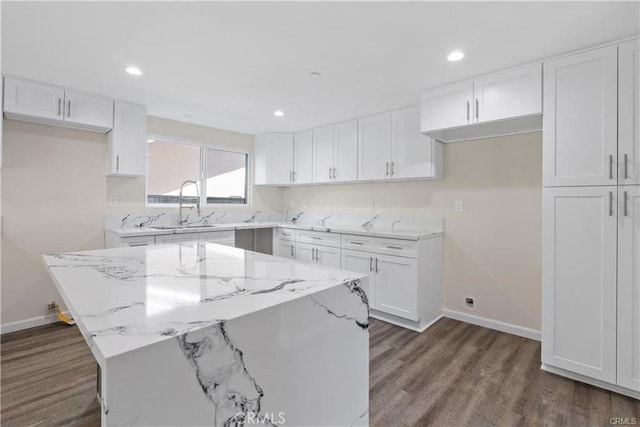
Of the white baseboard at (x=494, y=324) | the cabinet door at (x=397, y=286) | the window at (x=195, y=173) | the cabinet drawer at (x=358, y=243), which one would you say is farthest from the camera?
the window at (x=195, y=173)

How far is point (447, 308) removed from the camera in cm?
329

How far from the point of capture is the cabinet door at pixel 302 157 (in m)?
4.27

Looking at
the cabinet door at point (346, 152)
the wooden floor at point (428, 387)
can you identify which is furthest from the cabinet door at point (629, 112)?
the cabinet door at point (346, 152)

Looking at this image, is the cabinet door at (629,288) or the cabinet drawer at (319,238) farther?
the cabinet drawer at (319,238)

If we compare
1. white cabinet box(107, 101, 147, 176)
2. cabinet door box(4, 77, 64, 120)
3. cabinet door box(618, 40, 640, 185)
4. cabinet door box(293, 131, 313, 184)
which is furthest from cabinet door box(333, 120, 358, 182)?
cabinet door box(4, 77, 64, 120)

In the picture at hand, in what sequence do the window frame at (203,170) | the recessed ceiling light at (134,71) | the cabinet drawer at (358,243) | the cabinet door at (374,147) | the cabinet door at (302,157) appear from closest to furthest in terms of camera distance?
the recessed ceiling light at (134,71)
the cabinet drawer at (358,243)
the cabinet door at (374,147)
the window frame at (203,170)
the cabinet door at (302,157)

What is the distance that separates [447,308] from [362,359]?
2433 mm

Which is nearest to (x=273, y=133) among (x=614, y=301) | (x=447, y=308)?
(x=447, y=308)

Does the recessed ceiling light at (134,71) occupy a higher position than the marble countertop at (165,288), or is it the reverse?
the recessed ceiling light at (134,71)

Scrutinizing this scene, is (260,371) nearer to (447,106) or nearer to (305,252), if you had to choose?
(447,106)

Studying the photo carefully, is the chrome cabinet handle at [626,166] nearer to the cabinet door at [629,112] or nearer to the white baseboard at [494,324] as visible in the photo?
the cabinet door at [629,112]

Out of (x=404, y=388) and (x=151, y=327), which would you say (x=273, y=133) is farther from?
(x=151, y=327)

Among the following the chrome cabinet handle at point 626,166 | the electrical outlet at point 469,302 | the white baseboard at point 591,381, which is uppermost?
the chrome cabinet handle at point 626,166

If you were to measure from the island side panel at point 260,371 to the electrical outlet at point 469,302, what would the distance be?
7.63 feet
